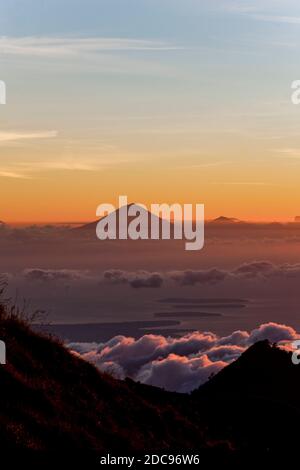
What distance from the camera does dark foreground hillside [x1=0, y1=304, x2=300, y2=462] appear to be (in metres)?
19.9

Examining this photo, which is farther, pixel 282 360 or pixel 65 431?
pixel 282 360

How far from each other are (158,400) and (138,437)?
770 centimetres

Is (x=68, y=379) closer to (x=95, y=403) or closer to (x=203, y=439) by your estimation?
(x=95, y=403)

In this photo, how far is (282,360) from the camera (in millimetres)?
38250

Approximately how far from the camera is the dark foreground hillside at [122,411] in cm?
1986

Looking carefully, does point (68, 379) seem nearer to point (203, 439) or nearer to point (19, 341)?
point (19, 341)

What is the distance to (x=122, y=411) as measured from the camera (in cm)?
2491
